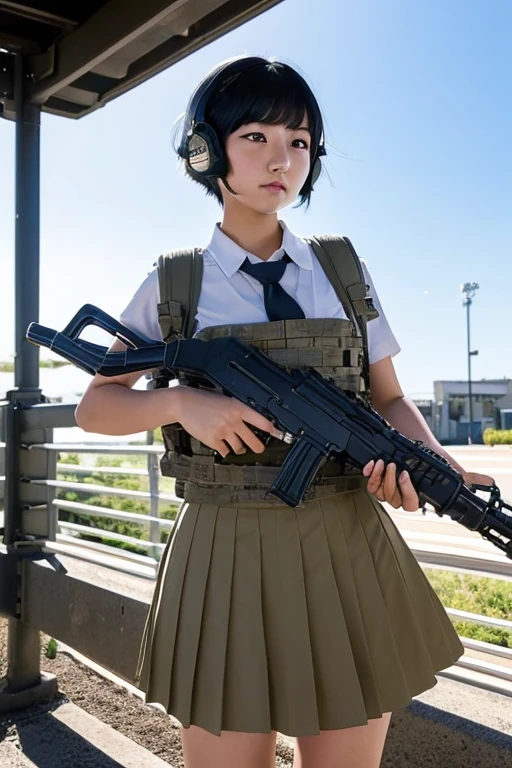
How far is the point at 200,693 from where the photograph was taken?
3.65ft

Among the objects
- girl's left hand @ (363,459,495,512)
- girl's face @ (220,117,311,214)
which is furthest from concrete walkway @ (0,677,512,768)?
girl's face @ (220,117,311,214)

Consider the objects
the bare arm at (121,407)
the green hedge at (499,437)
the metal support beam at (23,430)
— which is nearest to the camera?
the bare arm at (121,407)

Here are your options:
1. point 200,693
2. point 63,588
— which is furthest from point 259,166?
point 63,588

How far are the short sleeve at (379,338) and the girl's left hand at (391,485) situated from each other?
28 cm

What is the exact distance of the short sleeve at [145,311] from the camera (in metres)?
1.31

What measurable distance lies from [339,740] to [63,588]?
6.80 feet

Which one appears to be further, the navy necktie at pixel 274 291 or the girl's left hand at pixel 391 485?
the navy necktie at pixel 274 291

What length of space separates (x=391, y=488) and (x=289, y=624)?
10.7 inches

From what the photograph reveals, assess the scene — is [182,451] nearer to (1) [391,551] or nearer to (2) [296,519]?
(2) [296,519]

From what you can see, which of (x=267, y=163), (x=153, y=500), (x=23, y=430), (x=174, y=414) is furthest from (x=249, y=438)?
(x=23, y=430)

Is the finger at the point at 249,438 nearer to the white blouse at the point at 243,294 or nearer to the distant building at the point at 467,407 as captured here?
the white blouse at the point at 243,294

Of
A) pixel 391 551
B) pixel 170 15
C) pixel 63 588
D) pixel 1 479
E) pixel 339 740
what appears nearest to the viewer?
pixel 339 740

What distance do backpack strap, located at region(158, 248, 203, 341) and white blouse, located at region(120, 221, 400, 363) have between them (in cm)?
2

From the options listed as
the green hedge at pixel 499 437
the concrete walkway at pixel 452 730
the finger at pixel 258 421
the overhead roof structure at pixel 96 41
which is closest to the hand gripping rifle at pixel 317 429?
the finger at pixel 258 421
